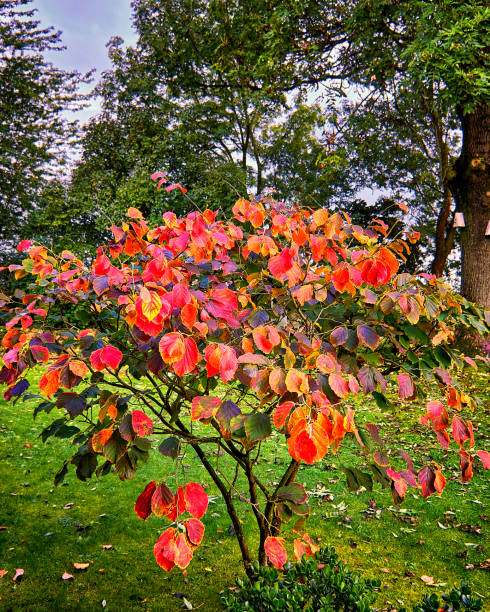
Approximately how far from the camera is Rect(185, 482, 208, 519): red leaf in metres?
1.17

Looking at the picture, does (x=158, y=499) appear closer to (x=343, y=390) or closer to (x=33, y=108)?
(x=343, y=390)

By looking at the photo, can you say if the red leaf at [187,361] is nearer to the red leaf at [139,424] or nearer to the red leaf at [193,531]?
the red leaf at [139,424]

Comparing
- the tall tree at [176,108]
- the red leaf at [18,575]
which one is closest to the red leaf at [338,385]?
the red leaf at [18,575]

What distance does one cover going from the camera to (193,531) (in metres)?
1.14

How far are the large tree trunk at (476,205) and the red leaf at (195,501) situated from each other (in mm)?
8553

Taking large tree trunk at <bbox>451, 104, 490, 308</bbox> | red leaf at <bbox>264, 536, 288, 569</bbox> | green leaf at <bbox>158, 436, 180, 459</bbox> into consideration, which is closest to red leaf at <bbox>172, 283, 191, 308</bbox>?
green leaf at <bbox>158, 436, 180, 459</bbox>

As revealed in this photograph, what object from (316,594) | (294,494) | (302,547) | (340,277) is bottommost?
(316,594)

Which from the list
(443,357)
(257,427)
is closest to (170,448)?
(257,427)

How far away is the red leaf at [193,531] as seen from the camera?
1124 mm

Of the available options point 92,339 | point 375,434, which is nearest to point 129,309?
point 92,339

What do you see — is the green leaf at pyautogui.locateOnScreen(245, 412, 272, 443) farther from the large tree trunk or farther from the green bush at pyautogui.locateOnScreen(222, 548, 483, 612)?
the large tree trunk

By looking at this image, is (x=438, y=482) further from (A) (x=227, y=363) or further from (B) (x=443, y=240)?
(B) (x=443, y=240)

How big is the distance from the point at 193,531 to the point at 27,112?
19.8 m

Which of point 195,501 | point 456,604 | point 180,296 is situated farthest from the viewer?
point 456,604
